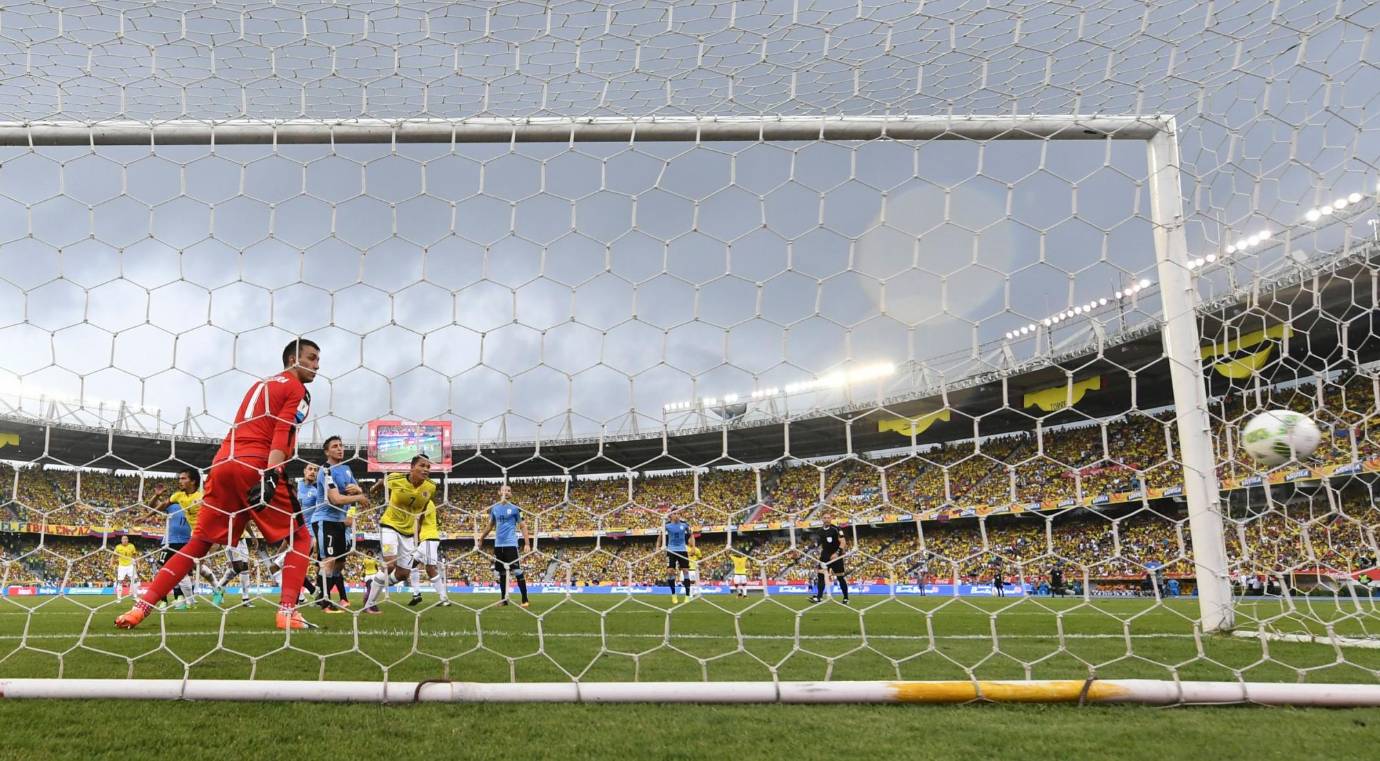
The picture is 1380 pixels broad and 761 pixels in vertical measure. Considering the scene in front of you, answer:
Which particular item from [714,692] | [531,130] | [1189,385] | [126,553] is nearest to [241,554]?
[126,553]

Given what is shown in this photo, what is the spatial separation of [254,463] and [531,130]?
85.5 inches

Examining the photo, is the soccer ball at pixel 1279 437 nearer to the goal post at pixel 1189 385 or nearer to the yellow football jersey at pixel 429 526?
the goal post at pixel 1189 385

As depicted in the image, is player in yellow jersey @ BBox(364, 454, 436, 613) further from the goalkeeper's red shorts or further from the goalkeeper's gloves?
the goalkeeper's gloves

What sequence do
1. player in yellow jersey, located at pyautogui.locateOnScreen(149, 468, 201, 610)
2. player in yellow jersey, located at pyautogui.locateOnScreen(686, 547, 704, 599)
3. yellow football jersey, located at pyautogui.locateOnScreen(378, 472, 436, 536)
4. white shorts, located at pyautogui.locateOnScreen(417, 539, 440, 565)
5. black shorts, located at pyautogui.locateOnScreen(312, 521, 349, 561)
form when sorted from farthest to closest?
1. player in yellow jersey, located at pyautogui.locateOnScreen(149, 468, 201, 610)
2. player in yellow jersey, located at pyautogui.locateOnScreen(686, 547, 704, 599)
3. black shorts, located at pyautogui.locateOnScreen(312, 521, 349, 561)
4. white shorts, located at pyautogui.locateOnScreen(417, 539, 440, 565)
5. yellow football jersey, located at pyautogui.locateOnScreen(378, 472, 436, 536)

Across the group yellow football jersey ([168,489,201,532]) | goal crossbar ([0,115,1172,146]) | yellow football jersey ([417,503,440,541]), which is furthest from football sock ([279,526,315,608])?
yellow football jersey ([168,489,201,532])

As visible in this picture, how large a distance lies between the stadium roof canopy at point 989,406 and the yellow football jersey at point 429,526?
9.42ft

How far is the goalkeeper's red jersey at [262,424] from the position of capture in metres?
3.78

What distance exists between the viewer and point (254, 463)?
3.82m

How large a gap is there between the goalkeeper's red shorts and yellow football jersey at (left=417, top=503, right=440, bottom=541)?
322 cm

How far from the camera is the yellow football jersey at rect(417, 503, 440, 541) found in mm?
7438

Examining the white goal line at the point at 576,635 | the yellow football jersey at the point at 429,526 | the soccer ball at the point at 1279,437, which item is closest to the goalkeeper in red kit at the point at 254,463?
the white goal line at the point at 576,635

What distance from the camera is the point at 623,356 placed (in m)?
3.60

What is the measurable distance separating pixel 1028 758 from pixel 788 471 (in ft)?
9.12

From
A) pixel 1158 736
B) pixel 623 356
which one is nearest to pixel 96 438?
pixel 623 356
